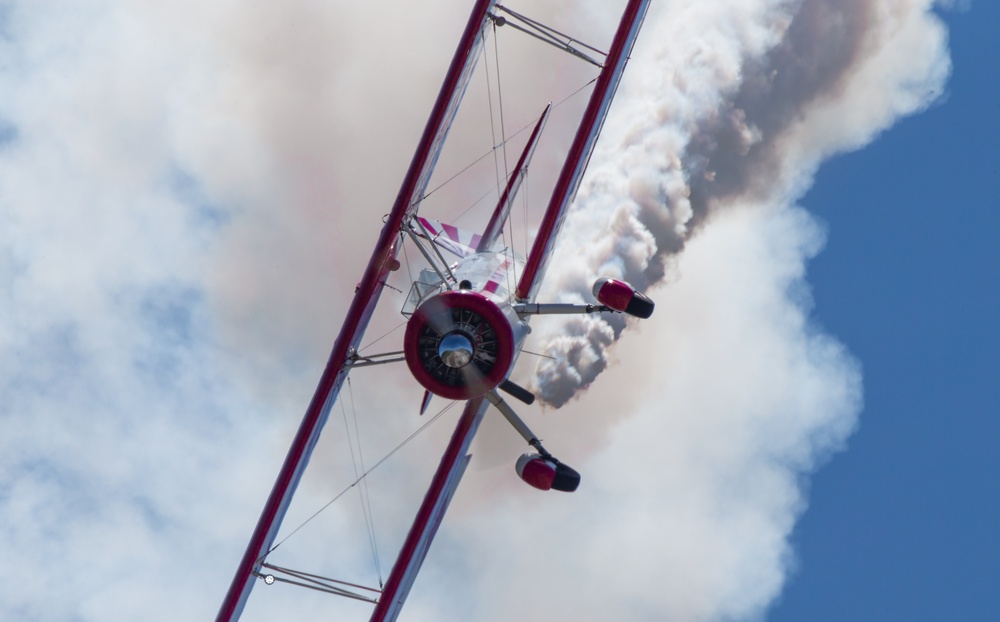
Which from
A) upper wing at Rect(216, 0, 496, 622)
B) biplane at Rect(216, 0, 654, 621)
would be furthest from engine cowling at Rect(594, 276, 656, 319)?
upper wing at Rect(216, 0, 496, 622)

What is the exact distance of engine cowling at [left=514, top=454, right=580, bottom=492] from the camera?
102ft

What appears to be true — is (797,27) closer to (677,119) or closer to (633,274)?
(677,119)

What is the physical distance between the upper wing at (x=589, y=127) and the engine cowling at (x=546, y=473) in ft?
12.6

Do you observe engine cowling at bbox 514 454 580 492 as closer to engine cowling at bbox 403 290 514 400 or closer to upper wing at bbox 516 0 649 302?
engine cowling at bbox 403 290 514 400

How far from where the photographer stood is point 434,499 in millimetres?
33562

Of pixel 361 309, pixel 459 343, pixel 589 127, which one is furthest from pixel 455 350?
pixel 589 127

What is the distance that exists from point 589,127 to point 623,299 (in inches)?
167

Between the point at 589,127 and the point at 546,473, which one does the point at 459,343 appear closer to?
the point at 546,473

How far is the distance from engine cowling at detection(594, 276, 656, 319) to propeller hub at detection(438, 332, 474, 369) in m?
2.78

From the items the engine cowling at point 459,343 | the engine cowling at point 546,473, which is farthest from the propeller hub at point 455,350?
the engine cowling at point 546,473

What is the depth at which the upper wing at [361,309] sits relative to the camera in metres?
31.8

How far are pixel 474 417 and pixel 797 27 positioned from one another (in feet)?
55.3

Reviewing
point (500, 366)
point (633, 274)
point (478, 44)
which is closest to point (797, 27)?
point (633, 274)

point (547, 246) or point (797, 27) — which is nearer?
point (547, 246)
